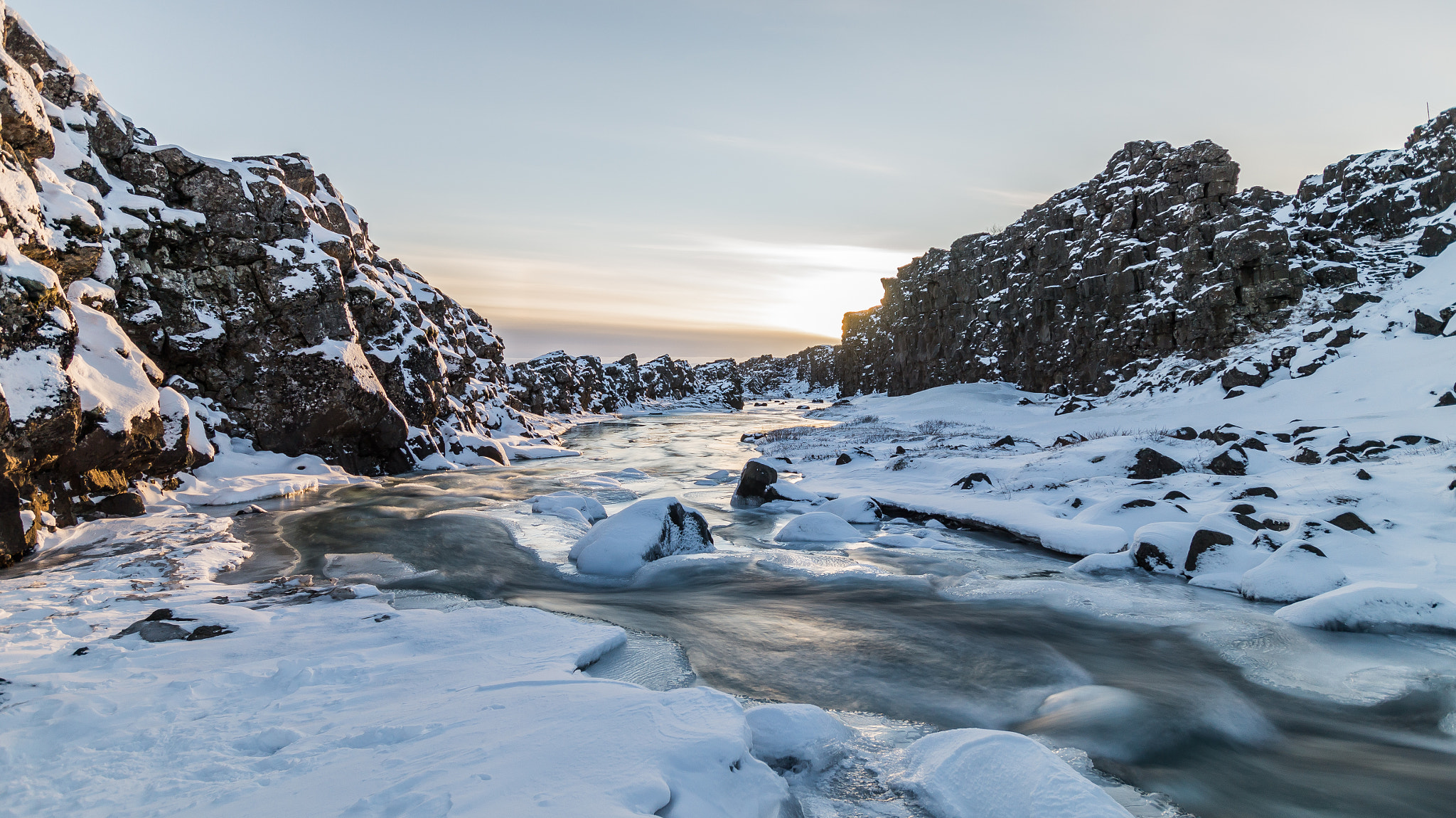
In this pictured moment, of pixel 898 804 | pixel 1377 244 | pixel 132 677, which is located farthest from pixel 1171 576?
pixel 1377 244

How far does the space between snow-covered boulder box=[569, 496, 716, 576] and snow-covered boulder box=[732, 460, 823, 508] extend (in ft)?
16.6

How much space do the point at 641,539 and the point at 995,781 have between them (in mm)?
8417

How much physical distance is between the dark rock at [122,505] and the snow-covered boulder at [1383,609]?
20.9 m

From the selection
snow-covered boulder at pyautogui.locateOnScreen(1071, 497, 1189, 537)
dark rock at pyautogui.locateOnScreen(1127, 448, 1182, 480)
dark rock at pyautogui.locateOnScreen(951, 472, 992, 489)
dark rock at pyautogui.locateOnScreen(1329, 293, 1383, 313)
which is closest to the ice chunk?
snow-covered boulder at pyautogui.locateOnScreen(1071, 497, 1189, 537)

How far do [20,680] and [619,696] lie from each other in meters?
4.82

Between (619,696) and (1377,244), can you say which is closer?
(619,696)

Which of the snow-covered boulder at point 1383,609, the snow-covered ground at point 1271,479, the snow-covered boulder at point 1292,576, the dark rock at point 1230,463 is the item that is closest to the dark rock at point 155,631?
the snow-covered ground at point 1271,479

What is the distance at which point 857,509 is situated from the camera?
1672 cm

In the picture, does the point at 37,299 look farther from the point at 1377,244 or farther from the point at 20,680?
the point at 1377,244

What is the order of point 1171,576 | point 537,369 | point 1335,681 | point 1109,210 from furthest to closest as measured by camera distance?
point 537,369 → point 1109,210 → point 1171,576 → point 1335,681

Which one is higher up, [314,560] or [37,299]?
[37,299]

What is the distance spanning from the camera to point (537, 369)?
82.9 meters

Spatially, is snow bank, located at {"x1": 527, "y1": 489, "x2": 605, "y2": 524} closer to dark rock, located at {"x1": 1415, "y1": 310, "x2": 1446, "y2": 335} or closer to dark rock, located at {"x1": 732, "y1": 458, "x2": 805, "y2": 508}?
dark rock, located at {"x1": 732, "y1": 458, "x2": 805, "y2": 508}

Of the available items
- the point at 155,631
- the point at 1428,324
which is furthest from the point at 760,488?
the point at 1428,324
